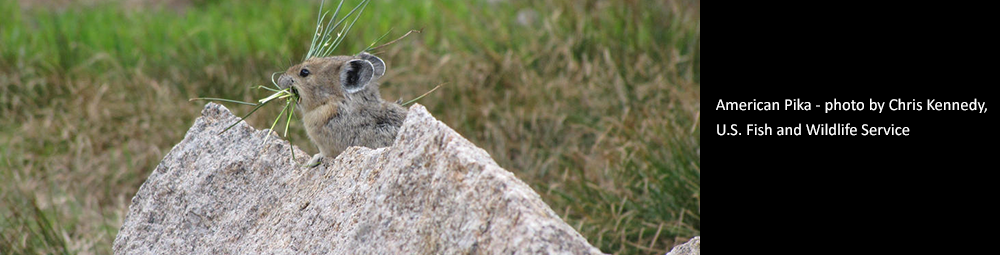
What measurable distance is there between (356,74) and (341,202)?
1.08 metres

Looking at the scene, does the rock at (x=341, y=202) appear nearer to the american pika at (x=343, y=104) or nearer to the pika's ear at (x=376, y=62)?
the american pika at (x=343, y=104)

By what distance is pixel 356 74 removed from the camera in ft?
13.3

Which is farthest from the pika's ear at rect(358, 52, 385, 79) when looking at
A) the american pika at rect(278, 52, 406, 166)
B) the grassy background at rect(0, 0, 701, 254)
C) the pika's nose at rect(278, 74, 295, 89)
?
the grassy background at rect(0, 0, 701, 254)

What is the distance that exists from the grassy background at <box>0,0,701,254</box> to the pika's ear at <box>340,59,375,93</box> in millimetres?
1661

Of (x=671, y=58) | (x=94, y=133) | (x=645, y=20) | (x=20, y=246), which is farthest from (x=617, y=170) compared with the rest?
(x=94, y=133)

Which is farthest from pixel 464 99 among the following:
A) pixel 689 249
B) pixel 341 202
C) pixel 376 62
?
pixel 341 202

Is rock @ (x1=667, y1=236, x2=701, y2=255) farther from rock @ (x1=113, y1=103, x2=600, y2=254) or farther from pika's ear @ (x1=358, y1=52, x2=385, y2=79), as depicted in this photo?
pika's ear @ (x1=358, y1=52, x2=385, y2=79)

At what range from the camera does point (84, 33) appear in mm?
8586

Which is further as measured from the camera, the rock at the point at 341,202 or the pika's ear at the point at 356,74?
the pika's ear at the point at 356,74

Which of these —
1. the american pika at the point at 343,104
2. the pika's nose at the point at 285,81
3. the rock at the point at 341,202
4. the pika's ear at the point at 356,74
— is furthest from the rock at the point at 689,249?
the pika's nose at the point at 285,81

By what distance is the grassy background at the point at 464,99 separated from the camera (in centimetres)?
557

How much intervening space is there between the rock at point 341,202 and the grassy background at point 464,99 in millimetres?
1765

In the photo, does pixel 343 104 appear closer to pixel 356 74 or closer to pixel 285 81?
pixel 356 74

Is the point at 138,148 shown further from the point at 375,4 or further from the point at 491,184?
the point at 491,184
